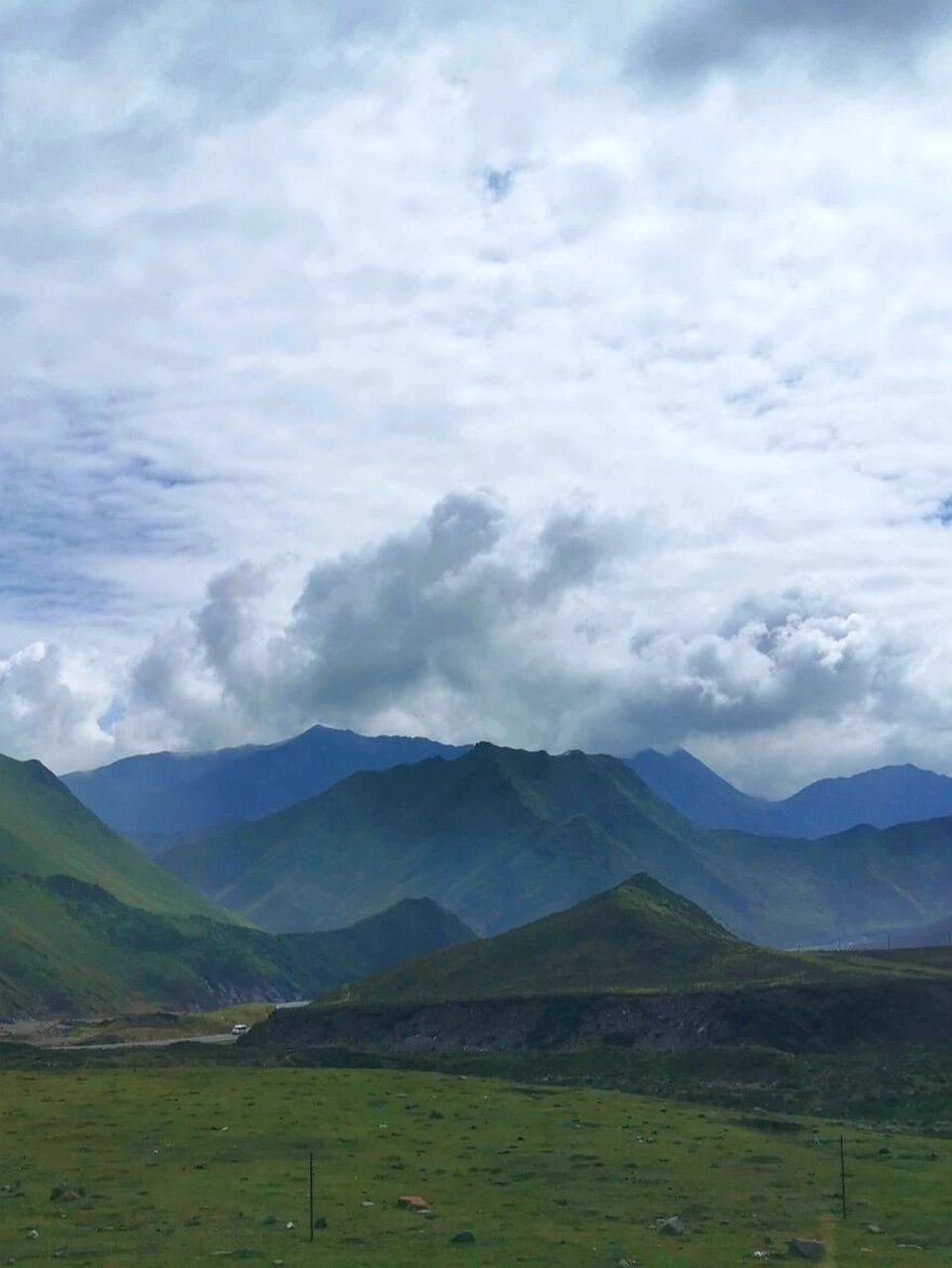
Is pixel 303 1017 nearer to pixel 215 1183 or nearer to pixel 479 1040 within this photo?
pixel 479 1040

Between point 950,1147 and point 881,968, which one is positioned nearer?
point 950,1147

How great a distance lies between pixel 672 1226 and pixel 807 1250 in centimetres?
637

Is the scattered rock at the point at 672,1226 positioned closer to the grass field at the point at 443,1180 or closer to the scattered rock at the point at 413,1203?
the grass field at the point at 443,1180

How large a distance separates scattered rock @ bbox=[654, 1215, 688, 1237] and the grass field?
0.60 metres

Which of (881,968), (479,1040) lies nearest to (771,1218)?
(479,1040)

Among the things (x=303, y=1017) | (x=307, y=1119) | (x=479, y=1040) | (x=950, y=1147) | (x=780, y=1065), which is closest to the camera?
(x=950, y=1147)

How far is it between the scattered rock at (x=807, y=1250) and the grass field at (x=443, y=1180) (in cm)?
74

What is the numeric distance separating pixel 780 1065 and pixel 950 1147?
44.7 metres

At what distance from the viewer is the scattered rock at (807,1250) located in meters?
49.6

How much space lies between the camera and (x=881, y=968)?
7224 inches

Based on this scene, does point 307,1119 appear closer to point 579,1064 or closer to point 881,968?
point 579,1064

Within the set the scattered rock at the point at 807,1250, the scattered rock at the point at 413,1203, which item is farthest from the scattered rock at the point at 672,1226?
the scattered rock at the point at 413,1203

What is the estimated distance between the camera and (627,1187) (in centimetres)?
Result: 6431

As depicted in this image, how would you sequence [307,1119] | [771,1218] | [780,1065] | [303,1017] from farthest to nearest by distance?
[303,1017] → [780,1065] → [307,1119] → [771,1218]
